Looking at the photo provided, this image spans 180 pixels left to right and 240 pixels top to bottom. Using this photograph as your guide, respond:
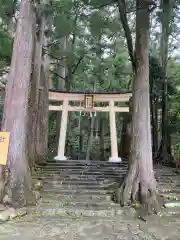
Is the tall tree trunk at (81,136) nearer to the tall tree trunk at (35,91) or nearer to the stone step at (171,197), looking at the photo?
the tall tree trunk at (35,91)

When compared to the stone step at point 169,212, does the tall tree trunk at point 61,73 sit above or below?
above

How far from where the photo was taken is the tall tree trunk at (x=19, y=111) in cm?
604

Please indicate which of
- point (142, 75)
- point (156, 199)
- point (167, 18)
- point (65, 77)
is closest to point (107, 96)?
point (65, 77)

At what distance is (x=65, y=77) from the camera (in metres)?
13.3

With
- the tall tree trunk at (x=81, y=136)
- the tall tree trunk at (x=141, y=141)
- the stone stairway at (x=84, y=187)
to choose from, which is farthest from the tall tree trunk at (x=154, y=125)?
the tall tree trunk at (x=141, y=141)

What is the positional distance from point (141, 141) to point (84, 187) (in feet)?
6.73

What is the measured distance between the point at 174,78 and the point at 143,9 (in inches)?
246

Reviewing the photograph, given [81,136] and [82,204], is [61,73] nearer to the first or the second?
[81,136]

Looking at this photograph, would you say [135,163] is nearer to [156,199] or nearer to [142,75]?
[156,199]

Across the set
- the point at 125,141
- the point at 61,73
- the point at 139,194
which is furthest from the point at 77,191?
the point at 61,73

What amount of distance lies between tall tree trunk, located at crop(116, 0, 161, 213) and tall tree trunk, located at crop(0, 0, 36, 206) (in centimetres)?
234

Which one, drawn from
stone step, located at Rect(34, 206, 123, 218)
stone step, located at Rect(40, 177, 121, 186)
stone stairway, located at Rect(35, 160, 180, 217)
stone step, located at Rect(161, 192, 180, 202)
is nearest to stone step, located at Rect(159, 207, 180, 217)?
stone stairway, located at Rect(35, 160, 180, 217)

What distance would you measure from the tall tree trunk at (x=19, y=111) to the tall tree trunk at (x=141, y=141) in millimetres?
2343

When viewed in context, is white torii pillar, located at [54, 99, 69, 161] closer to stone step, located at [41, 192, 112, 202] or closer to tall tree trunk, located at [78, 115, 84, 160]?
stone step, located at [41, 192, 112, 202]
